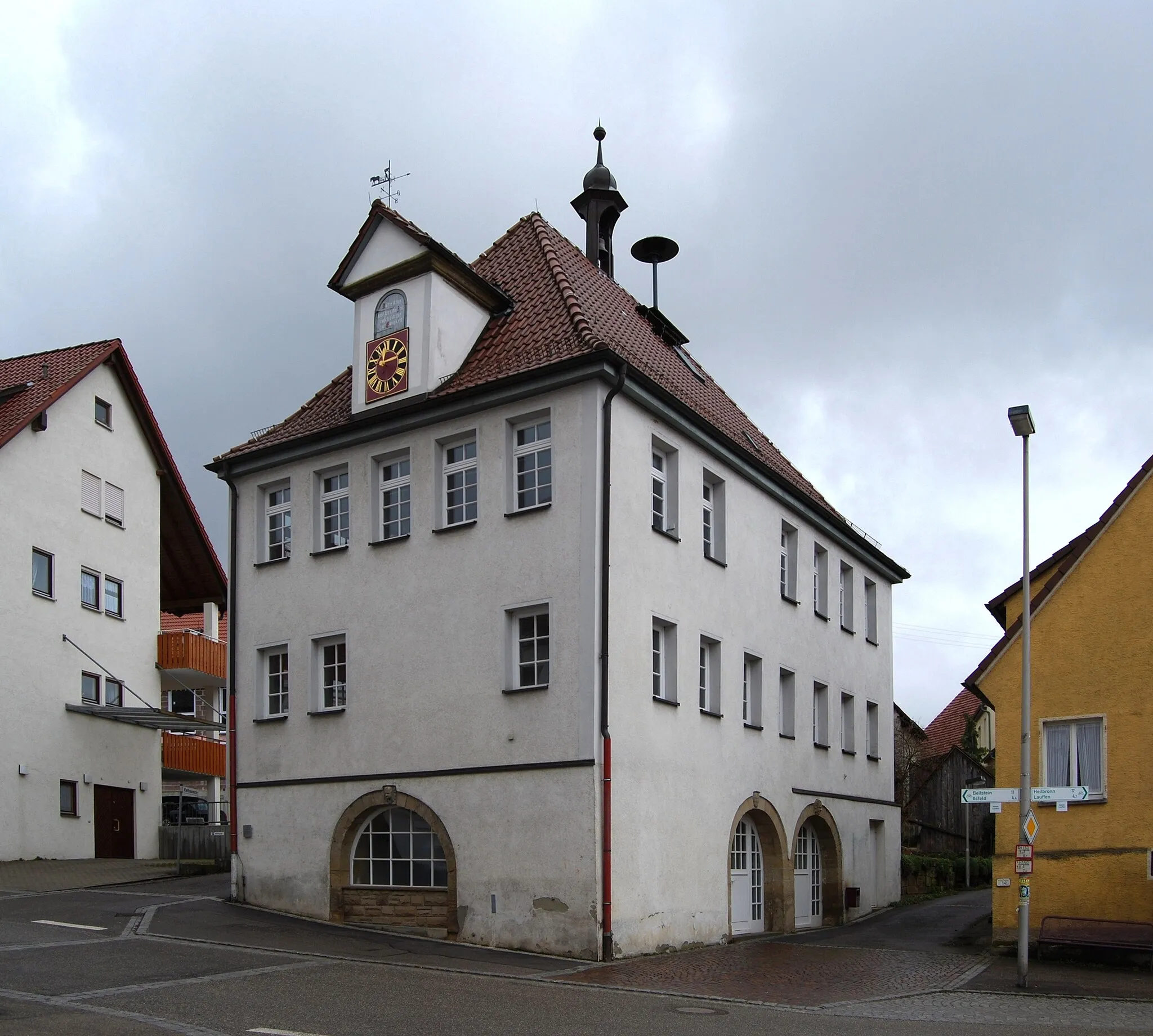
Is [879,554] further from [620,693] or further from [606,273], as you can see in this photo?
[620,693]

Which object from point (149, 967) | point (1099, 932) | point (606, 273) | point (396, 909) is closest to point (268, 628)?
point (396, 909)

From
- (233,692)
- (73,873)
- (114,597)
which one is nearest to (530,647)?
(233,692)

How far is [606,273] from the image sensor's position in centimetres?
3206

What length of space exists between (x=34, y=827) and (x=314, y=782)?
35.9ft

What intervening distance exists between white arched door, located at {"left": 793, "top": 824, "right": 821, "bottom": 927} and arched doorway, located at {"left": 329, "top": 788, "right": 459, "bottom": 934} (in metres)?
7.86

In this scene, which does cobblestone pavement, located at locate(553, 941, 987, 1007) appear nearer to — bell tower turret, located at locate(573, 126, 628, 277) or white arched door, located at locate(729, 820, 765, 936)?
white arched door, located at locate(729, 820, 765, 936)

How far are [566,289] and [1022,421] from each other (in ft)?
28.6

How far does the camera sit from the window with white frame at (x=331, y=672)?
23609 mm

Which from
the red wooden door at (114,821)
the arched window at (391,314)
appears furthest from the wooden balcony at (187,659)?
the arched window at (391,314)

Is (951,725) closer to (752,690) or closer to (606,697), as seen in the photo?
(752,690)

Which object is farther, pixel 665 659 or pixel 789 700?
pixel 789 700

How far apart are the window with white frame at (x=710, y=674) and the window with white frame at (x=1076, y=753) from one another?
17.1ft

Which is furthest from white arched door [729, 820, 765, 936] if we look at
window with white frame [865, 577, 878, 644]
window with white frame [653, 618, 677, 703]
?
window with white frame [865, 577, 878, 644]

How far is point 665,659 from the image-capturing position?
22.3 m
